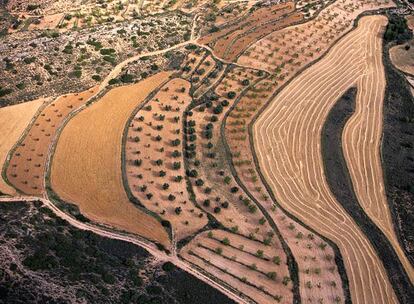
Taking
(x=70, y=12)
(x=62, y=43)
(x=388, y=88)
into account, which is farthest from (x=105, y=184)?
(x=388, y=88)

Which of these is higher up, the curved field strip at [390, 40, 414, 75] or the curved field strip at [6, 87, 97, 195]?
the curved field strip at [390, 40, 414, 75]

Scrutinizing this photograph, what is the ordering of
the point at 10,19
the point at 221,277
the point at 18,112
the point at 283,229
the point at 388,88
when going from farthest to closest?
the point at 10,19 → the point at 388,88 → the point at 18,112 → the point at 283,229 → the point at 221,277

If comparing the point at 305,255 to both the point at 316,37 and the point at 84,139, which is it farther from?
the point at 316,37

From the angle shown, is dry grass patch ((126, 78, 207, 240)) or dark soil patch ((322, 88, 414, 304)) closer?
dark soil patch ((322, 88, 414, 304))

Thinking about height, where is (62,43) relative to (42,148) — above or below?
above

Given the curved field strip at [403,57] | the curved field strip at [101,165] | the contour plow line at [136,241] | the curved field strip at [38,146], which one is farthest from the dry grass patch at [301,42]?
the contour plow line at [136,241]

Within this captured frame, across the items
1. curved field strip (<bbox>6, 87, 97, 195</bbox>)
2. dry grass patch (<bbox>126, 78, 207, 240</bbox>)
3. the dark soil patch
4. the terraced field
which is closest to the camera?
the dark soil patch

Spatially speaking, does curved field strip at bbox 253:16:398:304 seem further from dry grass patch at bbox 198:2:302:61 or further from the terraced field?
dry grass patch at bbox 198:2:302:61

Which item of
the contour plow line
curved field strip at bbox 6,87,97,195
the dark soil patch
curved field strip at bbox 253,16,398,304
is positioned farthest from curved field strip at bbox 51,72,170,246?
the dark soil patch
